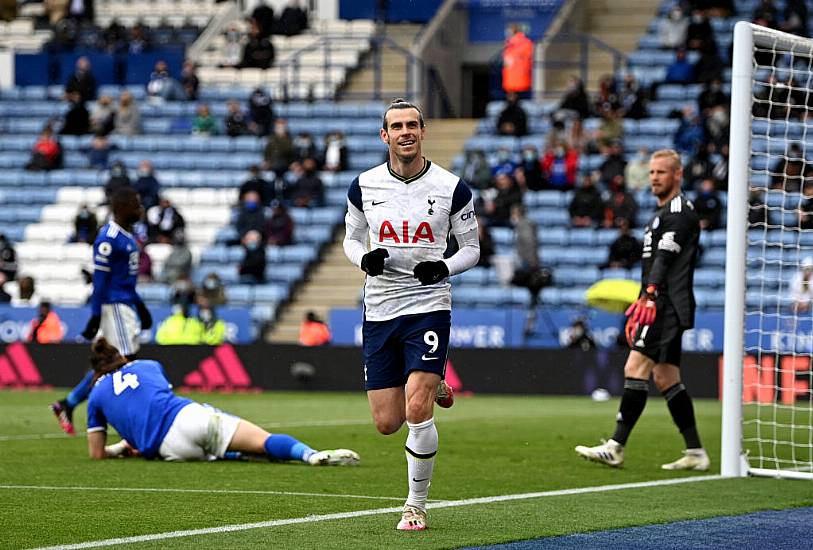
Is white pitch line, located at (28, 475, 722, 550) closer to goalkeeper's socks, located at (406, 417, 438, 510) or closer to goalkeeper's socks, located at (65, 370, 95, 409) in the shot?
goalkeeper's socks, located at (406, 417, 438, 510)

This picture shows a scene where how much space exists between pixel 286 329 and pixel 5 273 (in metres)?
5.37

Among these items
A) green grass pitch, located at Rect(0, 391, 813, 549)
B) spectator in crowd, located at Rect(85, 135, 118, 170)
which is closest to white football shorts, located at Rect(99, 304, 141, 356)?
green grass pitch, located at Rect(0, 391, 813, 549)

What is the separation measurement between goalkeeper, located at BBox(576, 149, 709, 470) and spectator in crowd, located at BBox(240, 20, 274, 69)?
22034 mm

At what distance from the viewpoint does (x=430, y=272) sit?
299 inches

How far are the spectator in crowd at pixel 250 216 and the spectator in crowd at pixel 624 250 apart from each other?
660 centimetres

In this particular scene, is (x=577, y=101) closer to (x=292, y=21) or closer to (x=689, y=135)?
(x=689, y=135)

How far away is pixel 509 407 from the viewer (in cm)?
1847

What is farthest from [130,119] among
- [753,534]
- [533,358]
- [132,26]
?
[753,534]

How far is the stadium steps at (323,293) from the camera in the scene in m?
25.9

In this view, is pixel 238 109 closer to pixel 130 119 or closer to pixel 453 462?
pixel 130 119

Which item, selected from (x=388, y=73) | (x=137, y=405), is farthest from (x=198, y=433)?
(x=388, y=73)

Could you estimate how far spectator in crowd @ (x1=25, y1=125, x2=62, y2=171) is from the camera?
3086 cm

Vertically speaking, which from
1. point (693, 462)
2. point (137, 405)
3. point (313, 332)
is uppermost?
A: point (137, 405)

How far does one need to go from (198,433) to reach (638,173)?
53.0 ft
